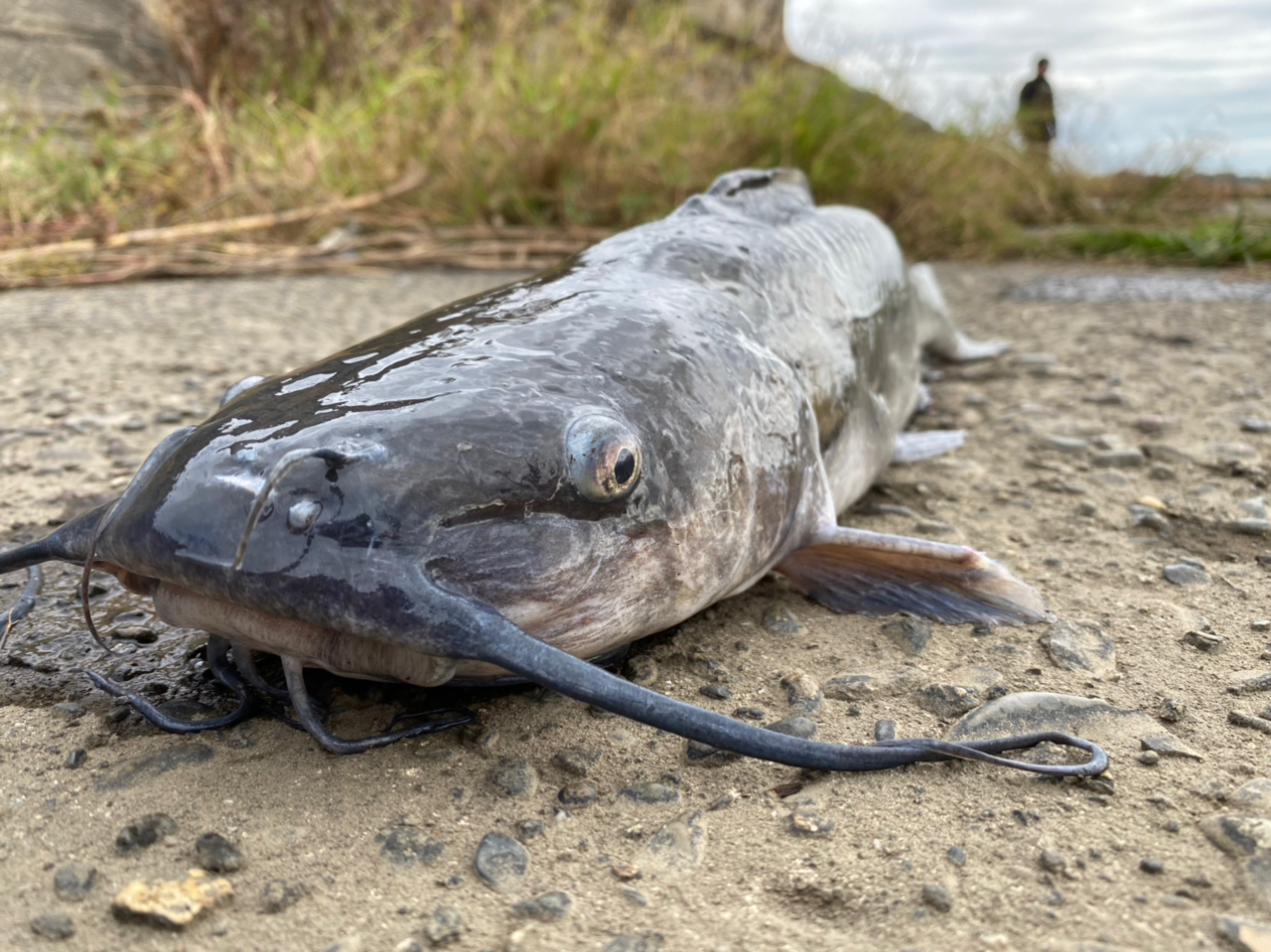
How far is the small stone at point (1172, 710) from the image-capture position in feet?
5.17

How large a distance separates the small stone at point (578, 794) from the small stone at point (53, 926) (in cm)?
61

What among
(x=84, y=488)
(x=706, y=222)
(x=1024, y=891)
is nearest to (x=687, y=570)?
(x=1024, y=891)

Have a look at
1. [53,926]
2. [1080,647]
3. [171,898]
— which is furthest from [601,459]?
[1080,647]

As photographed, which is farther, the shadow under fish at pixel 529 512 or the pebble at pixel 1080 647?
the pebble at pixel 1080 647

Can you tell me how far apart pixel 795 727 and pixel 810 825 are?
0.24m

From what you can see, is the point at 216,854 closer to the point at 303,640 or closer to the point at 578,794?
the point at 303,640

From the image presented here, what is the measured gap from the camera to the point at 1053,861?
124 cm

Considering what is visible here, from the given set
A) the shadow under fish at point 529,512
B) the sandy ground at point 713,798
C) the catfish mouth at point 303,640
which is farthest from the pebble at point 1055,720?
the catfish mouth at point 303,640

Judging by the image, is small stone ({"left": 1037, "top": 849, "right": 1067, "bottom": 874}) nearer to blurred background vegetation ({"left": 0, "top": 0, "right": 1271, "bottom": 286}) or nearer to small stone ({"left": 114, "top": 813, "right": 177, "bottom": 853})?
small stone ({"left": 114, "top": 813, "right": 177, "bottom": 853})

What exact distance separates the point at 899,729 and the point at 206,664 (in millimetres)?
1174

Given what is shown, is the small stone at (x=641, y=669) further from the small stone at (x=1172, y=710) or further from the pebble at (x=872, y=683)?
the small stone at (x=1172, y=710)

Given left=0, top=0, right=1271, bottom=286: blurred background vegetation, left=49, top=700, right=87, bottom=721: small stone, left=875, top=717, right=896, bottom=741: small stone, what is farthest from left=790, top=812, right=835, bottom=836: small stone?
left=0, top=0, right=1271, bottom=286: blurred background vegetation

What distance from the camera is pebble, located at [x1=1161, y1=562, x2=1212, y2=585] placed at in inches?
82.4

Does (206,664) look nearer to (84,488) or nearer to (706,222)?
(84,488)
